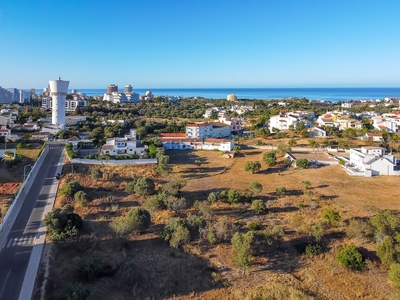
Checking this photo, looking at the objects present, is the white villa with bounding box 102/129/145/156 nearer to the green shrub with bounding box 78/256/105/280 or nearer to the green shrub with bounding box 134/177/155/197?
the green shrub with bounding box 134/177/155/197

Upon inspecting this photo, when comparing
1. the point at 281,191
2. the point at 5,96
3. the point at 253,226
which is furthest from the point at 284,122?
the point at 5,96

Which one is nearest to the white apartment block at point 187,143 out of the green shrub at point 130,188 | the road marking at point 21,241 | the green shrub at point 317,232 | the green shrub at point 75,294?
the green shrub at point 130,188

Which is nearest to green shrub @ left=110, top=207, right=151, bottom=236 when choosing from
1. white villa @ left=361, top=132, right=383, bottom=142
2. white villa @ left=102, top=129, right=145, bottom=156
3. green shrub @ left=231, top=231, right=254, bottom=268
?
green shrub @ left=231, top=231, right=254, bottom=268

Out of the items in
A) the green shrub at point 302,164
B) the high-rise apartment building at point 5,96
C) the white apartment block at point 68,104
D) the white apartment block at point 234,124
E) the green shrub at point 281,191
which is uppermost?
the high-rise apartment building at point 5,96

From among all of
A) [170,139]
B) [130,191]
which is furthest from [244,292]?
[170,139]

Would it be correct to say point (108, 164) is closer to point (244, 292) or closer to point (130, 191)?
point (130, 191)

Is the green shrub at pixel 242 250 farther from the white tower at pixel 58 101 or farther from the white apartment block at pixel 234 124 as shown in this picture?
the white tower at pixel 58 101
